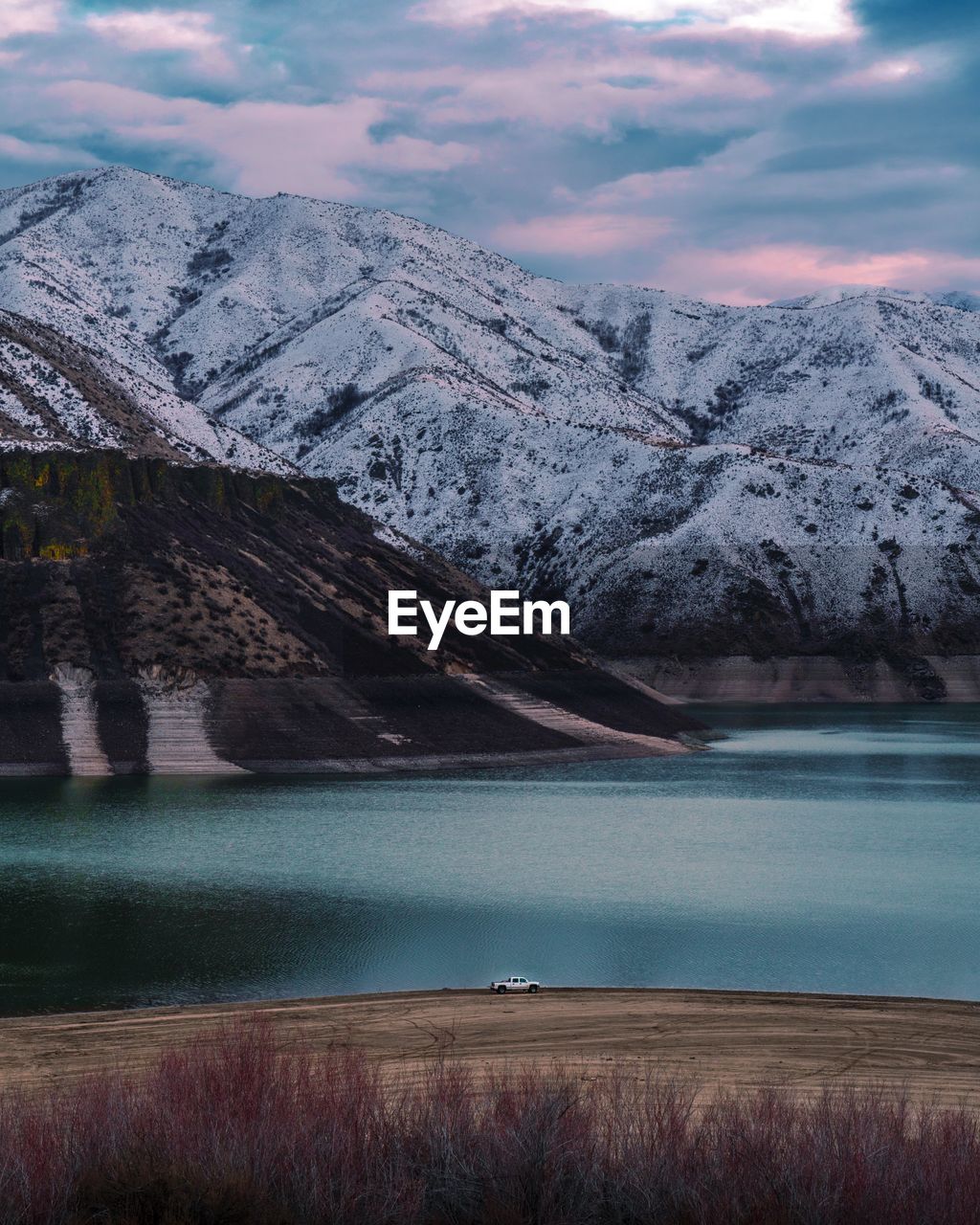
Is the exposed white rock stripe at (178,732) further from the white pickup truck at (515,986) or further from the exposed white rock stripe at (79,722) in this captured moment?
the white pickup truck at (515,986)

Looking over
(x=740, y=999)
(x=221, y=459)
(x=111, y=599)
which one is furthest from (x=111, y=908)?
(x=221, y=459)

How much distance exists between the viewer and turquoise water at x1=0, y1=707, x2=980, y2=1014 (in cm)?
4462

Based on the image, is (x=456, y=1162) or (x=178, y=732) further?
(x=178, y=732)

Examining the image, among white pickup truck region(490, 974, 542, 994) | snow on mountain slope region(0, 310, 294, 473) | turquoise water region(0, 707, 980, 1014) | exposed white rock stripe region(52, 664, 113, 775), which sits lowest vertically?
turquoise water region(0, 707, 980, 1014)

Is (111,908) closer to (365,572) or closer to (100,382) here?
(365,572)

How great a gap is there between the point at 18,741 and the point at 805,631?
114859 mm

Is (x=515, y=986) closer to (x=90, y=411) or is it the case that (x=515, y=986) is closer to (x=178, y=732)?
(x=178, y=732)

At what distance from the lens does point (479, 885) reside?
2259 inches

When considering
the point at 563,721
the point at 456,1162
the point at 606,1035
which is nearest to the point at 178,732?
the point at 563,721

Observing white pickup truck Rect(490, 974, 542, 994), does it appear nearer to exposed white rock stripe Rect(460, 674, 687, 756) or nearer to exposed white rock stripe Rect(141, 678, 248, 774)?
exposed white rock stripe Rect(141, 678, 248, 774)

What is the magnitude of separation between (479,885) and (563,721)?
5694cm

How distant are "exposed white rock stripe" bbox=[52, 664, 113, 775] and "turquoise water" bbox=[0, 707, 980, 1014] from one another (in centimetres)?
322

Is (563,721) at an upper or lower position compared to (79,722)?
lower

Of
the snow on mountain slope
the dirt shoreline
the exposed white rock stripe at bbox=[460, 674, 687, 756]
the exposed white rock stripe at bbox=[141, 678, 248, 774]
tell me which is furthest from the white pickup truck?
the snow on mountain slope
